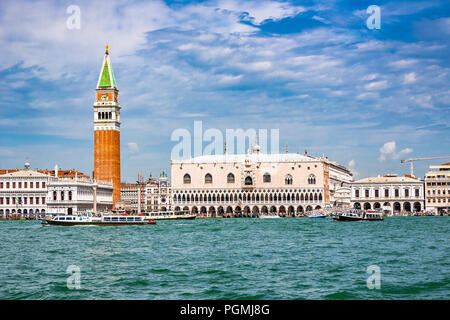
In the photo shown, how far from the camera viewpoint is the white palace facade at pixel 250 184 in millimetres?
100750

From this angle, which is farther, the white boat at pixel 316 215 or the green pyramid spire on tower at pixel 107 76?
the green pyramid spire on tower at pixel 107 76

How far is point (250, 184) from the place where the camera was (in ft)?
334

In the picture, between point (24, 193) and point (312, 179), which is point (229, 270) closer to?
point (24, 193)

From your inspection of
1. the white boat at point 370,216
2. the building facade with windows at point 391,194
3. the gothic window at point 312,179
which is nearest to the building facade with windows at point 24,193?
the gothic window at point 312,179

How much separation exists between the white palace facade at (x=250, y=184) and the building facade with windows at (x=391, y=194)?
20.2 feet

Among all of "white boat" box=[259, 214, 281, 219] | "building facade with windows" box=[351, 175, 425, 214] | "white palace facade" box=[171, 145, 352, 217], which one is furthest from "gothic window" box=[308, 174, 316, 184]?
"white boat" box=[259, 214, 281, 219]

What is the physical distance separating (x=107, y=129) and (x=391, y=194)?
165ft

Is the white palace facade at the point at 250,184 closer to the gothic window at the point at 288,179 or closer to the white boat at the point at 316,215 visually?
the gothic window at the point at 288,179

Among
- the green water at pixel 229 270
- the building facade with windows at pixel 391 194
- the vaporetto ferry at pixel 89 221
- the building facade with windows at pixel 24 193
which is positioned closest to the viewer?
the green water at pixel 229 270

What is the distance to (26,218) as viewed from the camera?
295ft

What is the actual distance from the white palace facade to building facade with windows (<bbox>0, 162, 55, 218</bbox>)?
73.0 feet

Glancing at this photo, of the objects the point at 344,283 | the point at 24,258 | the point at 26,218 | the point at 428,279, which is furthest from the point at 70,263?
the point at 26,218

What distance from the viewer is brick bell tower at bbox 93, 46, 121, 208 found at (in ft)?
330
